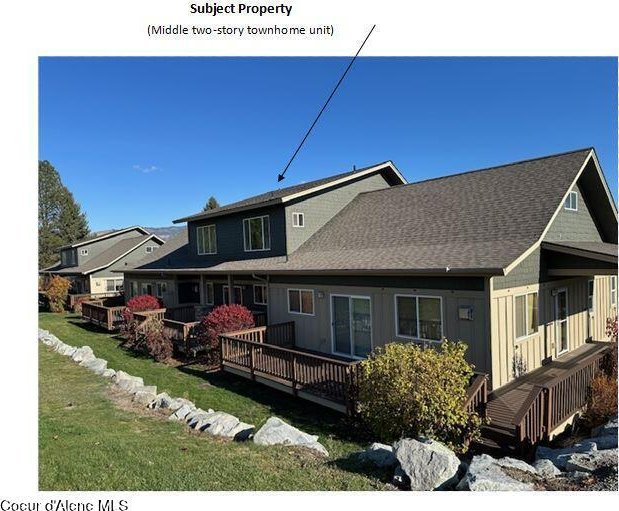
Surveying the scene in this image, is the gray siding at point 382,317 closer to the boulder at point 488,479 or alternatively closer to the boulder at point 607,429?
the boulder at point 607,429

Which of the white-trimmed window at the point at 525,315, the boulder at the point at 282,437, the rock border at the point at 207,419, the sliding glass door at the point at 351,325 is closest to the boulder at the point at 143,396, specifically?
the rock border at the point at 207,419

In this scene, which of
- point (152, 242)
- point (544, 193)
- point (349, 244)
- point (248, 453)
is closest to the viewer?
point (248, 453)

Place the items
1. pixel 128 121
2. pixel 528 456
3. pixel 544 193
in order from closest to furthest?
pixel 528 456
pixel 128 121
pixel 544 193

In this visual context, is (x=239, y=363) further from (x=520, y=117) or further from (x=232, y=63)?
(x=520, y=117)

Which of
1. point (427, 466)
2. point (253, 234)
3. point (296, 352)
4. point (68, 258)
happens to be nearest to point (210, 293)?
point (253, 234)

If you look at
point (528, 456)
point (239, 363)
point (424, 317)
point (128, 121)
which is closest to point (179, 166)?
point (128, 121)

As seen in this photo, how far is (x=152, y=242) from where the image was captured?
3234cm

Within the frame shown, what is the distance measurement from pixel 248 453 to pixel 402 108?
8396 mm

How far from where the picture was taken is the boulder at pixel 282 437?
594 centimetres

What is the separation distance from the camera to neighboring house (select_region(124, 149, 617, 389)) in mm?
8258

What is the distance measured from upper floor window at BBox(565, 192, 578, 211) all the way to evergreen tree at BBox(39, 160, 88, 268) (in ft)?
165

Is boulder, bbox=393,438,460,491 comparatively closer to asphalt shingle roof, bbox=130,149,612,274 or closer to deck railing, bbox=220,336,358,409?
deck railing, bbox=220,336,358,409

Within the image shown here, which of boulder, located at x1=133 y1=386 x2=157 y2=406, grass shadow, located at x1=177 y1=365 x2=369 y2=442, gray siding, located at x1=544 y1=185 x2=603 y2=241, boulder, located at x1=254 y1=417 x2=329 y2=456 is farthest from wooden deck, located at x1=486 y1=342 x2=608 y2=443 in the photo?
boulder, located at x1=133 y1=386 x2=157 y2=406

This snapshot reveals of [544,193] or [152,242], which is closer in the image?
[544,193]
